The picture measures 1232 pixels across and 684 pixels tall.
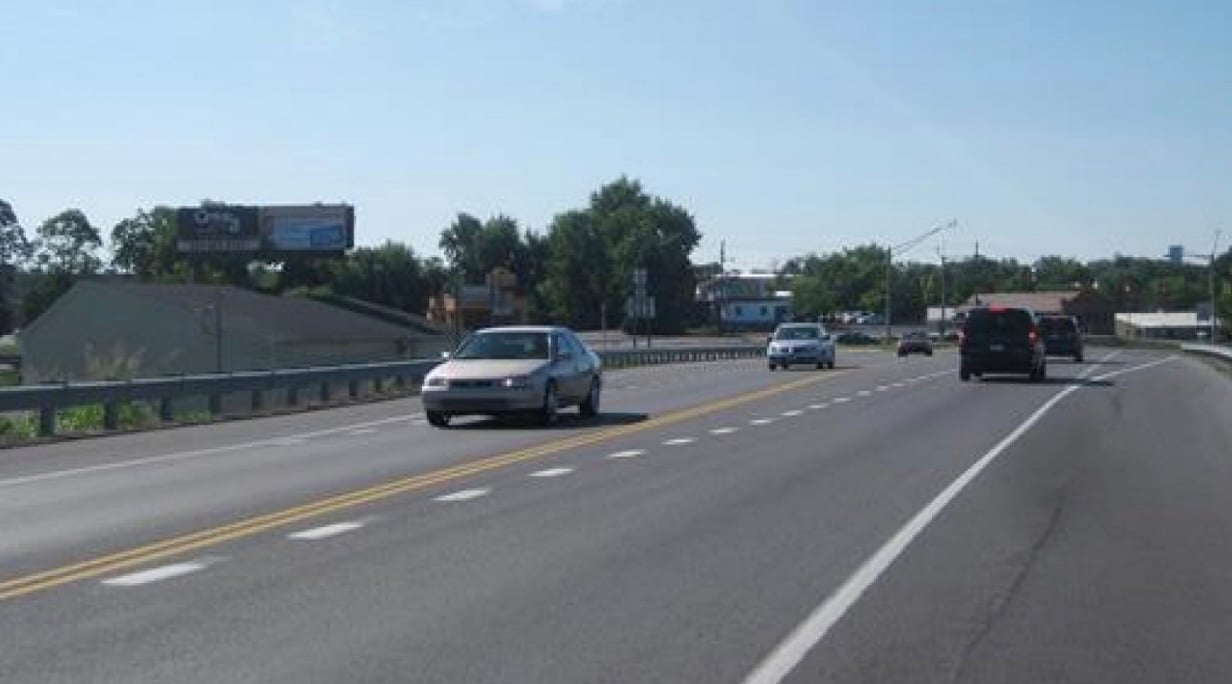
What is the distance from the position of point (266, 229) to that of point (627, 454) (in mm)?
62088

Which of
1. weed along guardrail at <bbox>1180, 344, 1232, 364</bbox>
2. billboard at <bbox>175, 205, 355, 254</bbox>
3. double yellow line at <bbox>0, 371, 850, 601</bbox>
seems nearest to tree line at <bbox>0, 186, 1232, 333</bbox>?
billboard at <bbox>175, 205, 355, 254</bbox>

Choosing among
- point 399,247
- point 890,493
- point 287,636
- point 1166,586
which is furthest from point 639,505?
point 399,247

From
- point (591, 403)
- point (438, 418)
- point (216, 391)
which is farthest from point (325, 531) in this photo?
point (216, 391)

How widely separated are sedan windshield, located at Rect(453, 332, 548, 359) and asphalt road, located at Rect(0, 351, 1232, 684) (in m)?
3.78

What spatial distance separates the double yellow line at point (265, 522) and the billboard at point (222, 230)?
5691 cm

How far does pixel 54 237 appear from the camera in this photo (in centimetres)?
12619

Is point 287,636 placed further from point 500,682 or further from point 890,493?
point 890,493

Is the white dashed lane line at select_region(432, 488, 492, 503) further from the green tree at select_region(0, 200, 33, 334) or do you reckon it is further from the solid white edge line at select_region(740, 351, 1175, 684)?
the green tree at select_region(0, 200, 33, 334)

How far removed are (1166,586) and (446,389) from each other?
15969 millimetres

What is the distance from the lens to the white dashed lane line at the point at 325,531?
40.7ft

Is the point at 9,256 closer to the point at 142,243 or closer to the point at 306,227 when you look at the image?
the point at 142,243

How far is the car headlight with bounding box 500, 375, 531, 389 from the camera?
985 inches

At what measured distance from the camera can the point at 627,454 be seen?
65.1ft

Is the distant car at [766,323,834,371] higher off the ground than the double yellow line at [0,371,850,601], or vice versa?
the distant car at [766,323,834,371]
